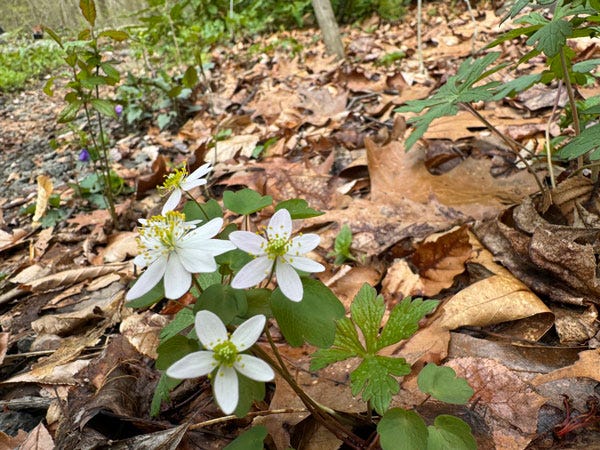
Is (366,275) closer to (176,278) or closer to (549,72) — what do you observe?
(176,278)

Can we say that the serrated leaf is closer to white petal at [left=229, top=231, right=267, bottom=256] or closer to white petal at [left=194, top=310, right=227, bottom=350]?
white petal at [left=229, top=231, right=267, bottom=256]

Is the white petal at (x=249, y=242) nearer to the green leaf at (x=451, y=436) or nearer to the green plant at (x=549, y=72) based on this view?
the green leaf at (x=451, y=436)

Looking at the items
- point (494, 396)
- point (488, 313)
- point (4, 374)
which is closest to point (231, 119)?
point (4, 374)

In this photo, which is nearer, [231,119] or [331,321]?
[331,321]

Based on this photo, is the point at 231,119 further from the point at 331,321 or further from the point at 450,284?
the point at 331,321

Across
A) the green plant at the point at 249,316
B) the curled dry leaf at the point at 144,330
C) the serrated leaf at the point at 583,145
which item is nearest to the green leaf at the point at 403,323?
the green plant at the point at 249,316

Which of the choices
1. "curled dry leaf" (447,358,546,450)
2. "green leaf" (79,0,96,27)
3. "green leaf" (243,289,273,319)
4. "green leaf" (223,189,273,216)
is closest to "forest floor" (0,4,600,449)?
"curled dry leaf" (447,358,546,450)
